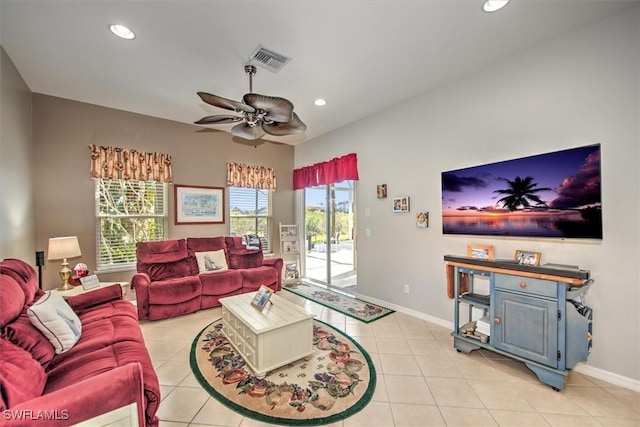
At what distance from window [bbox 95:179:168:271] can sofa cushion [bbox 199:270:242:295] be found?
124 cm

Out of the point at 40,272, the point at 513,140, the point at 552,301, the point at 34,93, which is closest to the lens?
the point at 552,301

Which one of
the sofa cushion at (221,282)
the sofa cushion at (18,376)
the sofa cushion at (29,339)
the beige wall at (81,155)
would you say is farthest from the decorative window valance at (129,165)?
the sofa cushion at (18,376)

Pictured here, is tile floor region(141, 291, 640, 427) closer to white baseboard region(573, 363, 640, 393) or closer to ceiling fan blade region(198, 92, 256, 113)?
white baseboard region(573, 363, 640, 393)

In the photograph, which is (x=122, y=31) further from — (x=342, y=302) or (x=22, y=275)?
(x=342, y=302)

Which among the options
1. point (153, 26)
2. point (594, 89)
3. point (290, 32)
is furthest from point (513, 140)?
point (153, 26)

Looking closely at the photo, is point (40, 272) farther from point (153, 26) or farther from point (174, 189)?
point (153, 26)

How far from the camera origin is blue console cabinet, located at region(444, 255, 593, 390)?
2.03 m

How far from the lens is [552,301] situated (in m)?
2.09

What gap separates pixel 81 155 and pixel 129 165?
0.55 metres

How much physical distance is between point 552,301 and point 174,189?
4902 mm

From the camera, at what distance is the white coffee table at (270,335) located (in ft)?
7.26

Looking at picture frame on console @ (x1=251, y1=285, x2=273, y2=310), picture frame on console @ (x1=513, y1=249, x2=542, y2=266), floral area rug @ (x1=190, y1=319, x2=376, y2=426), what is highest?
picture frame on console @ (x1=513, y1=249, x2=542, y2=266)

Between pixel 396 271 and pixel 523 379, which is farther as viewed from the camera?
pixel 396 271

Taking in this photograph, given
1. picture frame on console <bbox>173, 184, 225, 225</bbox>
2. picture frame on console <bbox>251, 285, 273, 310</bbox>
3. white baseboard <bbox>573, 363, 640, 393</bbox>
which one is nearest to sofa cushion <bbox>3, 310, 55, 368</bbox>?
picture frame on console <bbox>251, 285, 273, 310</bbox>
